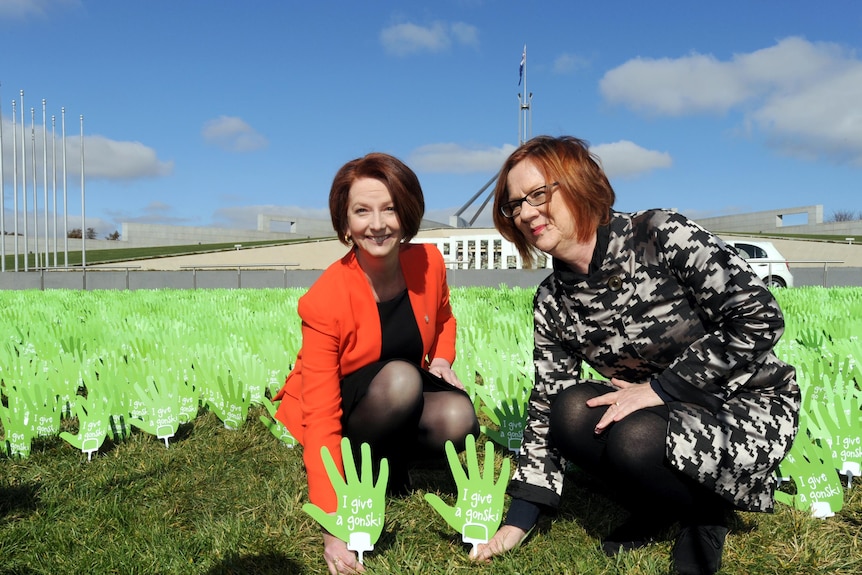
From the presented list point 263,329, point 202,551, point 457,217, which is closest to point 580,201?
point 202,551

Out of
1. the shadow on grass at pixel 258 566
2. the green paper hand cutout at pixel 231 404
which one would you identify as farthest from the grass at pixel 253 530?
the green paper hand cutout at pixel 231 404

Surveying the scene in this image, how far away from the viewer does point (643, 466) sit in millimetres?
1468

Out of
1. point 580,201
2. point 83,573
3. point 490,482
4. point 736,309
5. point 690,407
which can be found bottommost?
point 83,573

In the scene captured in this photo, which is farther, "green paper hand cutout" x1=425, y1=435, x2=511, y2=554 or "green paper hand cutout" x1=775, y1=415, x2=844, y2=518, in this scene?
"green paper hand cutout" x1=775, y1=415, x2=844, y2=518

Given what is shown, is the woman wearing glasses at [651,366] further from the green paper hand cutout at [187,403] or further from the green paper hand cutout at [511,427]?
the green paper hand cutout at [187,403]

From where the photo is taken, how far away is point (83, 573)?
1.51m

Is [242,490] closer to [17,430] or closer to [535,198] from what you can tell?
[17,430]

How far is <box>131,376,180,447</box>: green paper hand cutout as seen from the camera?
2412 millimetres

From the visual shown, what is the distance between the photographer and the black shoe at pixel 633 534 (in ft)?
5.18

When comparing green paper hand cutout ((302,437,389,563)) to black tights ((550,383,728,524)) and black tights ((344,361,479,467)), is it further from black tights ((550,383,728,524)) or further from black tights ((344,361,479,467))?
black tights ((550,383,728,524))

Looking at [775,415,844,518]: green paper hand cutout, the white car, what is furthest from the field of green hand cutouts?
the white car

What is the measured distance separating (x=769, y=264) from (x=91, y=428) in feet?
40.8

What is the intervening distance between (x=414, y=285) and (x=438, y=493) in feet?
2.19

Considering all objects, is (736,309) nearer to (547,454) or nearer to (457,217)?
(547,454)
